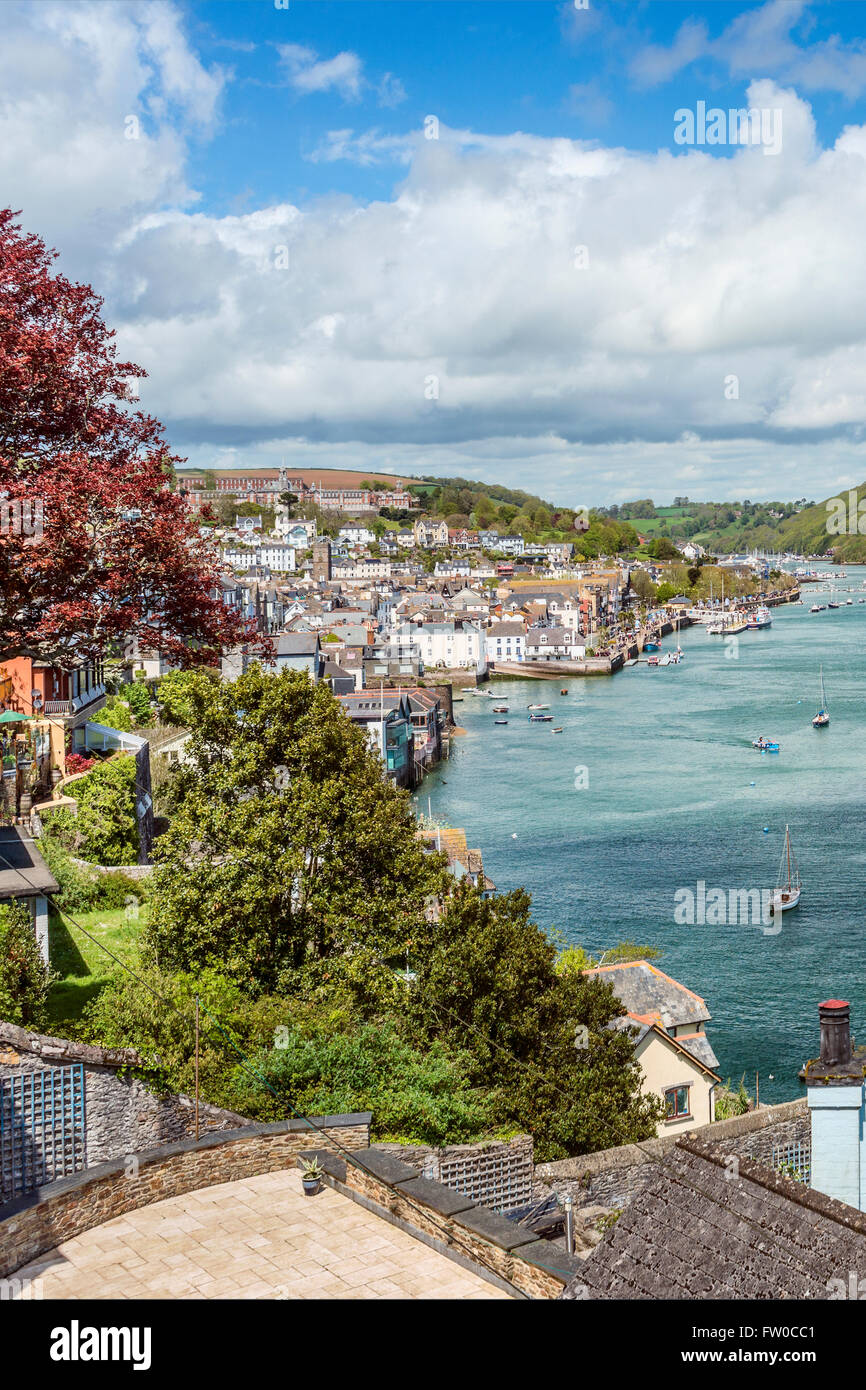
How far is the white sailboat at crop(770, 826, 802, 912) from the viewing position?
25.3 metres

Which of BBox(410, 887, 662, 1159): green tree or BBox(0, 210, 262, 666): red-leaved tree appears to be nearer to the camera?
BBox(0, 210, 262, 666): red-leaved tree

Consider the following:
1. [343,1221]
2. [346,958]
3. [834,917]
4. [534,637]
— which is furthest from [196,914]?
[534,637]

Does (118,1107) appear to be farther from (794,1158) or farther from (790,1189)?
(794,1158)

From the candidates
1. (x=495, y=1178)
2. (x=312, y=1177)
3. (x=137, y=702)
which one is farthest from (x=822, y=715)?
(x=312, y=1177)

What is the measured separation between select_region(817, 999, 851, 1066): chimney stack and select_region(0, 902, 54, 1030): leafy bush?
16.7 feet

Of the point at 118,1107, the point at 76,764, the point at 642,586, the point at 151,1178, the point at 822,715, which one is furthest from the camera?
the point at 642,586

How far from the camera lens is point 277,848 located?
11.1 metres

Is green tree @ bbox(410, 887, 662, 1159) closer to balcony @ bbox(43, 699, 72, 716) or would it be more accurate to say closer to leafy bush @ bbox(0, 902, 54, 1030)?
leafy bush @ bbox(0, 902, 54, 1030)

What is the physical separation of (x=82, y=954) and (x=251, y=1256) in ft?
19.5

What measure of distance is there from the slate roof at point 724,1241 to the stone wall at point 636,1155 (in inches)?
157

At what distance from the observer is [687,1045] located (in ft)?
47.3

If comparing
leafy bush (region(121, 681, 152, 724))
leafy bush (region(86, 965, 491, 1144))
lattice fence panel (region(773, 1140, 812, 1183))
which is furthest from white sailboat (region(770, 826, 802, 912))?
leafy bush (region(86, 965, 491, 1144))

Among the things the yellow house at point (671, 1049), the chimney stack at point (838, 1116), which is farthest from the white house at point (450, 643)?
the chimney stack at point (838, 1116)
